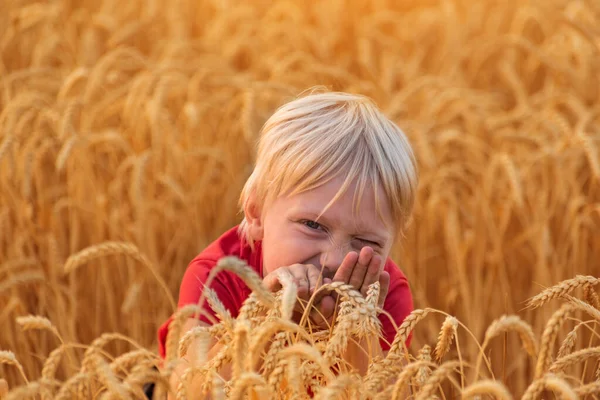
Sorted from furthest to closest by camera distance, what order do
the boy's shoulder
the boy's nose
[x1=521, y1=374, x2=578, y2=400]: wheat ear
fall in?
the boy's shoulder < the boy's nose < [x1=521, y1=374, x2=578, y2=400]: wheat ear

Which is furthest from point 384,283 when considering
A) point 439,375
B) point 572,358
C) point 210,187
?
point 210,187

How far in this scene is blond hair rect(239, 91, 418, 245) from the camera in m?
1.67

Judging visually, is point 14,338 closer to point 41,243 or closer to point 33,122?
point 41,243

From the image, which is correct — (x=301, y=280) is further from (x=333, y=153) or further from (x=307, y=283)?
(x=333, y=153)

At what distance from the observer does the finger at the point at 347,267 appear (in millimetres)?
1496

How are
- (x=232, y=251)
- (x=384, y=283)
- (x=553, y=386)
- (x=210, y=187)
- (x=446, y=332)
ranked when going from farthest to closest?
(x=210, y=187), (x=232, y=251), (x=384, y=283), (x=446, y=332), (x=553, y=386)

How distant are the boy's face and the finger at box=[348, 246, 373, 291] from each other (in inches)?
3.8

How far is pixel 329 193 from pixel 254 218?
244 millimetres

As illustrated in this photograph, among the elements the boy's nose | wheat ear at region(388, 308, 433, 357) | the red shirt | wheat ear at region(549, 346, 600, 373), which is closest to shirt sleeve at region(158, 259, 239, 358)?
the red shirt

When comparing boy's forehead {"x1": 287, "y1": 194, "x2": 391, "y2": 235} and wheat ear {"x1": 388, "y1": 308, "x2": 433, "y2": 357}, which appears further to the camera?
boy's forehead {"x1": 287, "y1": 194, "x2": 391, "y2": 235}

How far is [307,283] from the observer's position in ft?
4.92

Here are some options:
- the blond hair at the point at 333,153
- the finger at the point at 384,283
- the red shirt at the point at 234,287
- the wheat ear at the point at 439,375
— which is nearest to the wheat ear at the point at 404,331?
the wheat ear at the point at 439,375

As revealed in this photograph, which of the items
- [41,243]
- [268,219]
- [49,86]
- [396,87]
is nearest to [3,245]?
[41,243]

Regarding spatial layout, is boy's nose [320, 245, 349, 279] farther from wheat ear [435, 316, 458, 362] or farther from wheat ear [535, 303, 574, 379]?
wheat ear [535, 303, 574, 379]
